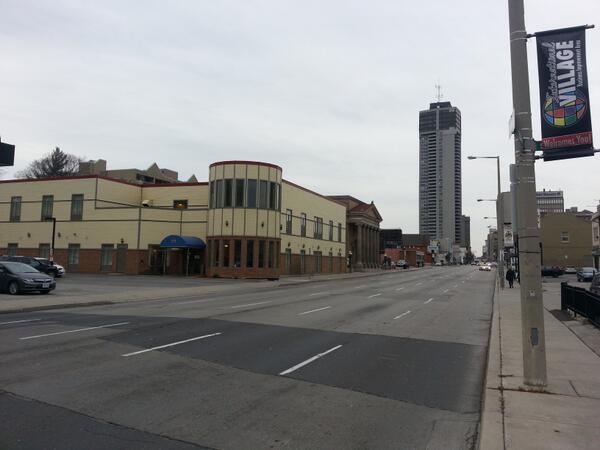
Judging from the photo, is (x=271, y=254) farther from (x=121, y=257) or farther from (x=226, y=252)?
(x=121, y=257)

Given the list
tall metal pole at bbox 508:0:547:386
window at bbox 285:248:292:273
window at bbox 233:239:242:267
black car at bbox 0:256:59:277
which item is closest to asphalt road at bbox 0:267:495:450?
tall metal pole at bbox 508:0:547:386

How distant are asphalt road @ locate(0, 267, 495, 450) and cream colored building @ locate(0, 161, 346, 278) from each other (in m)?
30.2

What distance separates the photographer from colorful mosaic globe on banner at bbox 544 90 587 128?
699cm

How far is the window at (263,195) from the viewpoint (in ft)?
147

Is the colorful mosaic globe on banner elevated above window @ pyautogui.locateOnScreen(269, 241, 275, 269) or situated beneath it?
elevated above

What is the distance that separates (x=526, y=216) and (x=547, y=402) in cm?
261

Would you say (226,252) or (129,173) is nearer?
(226,252)

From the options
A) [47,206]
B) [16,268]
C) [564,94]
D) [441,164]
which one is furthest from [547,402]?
[441,164]

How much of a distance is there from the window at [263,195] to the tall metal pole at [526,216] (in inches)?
1493

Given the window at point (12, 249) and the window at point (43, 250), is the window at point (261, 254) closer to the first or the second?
the window at point (43, 250)

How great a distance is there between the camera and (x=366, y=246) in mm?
86438

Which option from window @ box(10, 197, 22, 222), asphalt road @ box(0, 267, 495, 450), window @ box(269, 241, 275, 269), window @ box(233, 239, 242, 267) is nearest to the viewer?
asphalt road @ box(0, 267, 495, 450)

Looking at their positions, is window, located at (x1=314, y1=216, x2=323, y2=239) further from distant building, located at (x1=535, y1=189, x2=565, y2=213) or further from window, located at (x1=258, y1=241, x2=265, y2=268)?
distant building, located at (x1=535, y1=189, x2=565, y2=213)

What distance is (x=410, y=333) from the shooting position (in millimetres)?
13320
